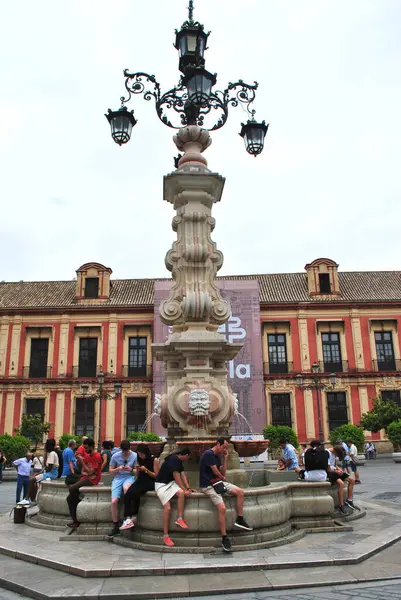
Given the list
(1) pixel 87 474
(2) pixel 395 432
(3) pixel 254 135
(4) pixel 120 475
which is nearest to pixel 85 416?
(2) pixel 395 432

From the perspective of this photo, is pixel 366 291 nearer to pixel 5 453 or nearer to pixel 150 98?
pixel 5 453

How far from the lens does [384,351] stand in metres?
32.5

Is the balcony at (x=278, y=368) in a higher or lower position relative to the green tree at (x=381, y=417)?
higher

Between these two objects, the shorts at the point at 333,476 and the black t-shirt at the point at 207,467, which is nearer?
the black t-shirt at the point at 207,467

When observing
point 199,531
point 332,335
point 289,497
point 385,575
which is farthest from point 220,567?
point 332,335

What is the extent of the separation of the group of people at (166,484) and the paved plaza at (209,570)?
1.15 feet

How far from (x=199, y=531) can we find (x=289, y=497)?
1620 mm

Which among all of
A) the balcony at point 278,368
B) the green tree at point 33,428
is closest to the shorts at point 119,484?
the green tree at point 33,428

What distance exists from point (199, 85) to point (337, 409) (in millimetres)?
26339

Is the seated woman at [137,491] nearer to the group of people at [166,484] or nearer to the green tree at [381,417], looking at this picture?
the group of people at [166,484]

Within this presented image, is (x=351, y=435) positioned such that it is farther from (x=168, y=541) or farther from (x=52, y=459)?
(x=168, y=541)

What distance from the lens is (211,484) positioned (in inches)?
226

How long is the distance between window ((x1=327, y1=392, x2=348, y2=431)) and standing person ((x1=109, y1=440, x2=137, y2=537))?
2602cm

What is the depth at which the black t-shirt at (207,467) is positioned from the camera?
577 centimetres
